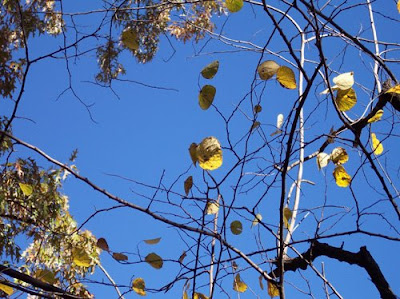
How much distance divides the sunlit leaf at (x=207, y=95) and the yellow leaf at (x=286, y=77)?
Answer: 0.12 m

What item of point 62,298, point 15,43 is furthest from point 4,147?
point 62,298

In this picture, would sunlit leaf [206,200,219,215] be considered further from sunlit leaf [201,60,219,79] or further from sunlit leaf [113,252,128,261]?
sunlit leaf [201,60,219,79]

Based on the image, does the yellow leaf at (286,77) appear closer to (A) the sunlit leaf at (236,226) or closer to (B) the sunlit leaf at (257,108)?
(B) the sunlit leaf at (257,108)

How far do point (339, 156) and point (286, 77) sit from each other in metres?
0.38

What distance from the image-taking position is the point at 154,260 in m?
1.14

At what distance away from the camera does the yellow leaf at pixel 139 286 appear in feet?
3.89

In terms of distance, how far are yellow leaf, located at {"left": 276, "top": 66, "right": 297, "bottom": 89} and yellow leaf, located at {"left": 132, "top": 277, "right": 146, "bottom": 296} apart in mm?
516

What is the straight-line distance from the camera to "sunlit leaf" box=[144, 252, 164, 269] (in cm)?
114

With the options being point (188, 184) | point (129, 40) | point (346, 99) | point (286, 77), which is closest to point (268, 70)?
point (286, 77)

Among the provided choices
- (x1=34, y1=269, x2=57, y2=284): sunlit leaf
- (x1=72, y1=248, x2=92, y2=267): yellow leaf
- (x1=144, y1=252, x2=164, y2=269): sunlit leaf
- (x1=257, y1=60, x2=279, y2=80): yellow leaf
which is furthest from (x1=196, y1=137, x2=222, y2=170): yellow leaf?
(x1=34, y1=269, x2=57, y2=284): sunlit leaf

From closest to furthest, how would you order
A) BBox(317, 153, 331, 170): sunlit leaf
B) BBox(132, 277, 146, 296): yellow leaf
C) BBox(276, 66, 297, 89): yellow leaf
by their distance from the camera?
BBox(276, 66, 297, 89): yellow leaf
BBox(132, 277, 146, 296): yellow leaf
BBox(317, 153, 331, 170): sunlit leaf

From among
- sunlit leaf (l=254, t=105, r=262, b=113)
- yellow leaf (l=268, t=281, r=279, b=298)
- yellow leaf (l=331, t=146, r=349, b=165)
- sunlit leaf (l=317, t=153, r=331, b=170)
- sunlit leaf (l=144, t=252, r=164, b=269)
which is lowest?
yellow leaf (l=268, t=281, r=279, b=298)

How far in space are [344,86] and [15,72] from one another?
11.9ft

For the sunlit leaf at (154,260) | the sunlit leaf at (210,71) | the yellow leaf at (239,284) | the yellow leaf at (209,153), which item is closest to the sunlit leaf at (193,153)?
the yellow leaf at (209,153)
